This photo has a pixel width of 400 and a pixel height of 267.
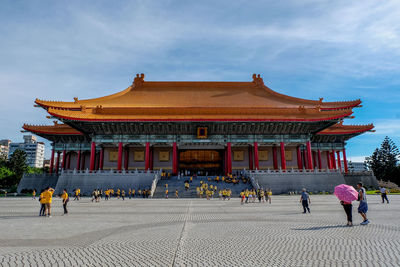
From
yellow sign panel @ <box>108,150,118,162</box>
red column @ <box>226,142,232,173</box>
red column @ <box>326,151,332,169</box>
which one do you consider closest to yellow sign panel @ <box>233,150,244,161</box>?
red column @ <box>226,142,232,173</box>

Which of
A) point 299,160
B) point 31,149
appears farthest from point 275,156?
point 31,149

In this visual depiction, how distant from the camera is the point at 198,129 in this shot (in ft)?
111

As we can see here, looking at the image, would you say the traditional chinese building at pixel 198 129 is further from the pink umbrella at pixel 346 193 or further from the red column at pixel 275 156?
the pink umbrella at pixel 346 193

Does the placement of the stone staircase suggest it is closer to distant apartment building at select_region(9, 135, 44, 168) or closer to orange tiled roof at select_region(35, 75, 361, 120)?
orange tiled roof at select_region(35, 75, 361, 120)

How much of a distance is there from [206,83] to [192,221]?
3588 cm

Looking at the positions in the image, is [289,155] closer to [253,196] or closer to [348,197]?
[253,196]

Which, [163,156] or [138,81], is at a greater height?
[138,81]

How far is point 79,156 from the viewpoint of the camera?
38656mm

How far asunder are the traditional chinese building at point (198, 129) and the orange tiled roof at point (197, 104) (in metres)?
0.13

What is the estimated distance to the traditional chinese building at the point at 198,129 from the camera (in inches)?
1286

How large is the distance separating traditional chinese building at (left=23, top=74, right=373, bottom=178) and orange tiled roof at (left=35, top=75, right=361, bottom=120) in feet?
0.43

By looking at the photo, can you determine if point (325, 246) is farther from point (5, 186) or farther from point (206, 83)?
point (5, 186)

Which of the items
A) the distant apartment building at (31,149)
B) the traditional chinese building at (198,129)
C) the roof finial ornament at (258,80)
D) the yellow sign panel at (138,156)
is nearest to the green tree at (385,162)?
the traditional chinese building at (198,129)

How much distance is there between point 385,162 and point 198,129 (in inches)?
1814
